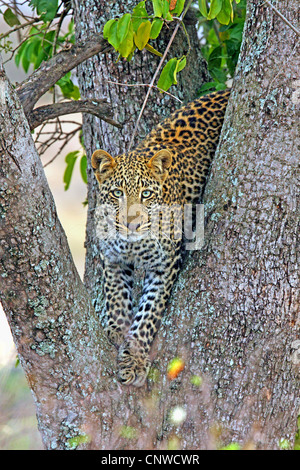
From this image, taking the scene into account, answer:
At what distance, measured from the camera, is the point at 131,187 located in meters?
4.73

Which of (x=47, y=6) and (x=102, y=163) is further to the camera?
(x=47, y=6)

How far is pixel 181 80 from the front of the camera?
18.3ft

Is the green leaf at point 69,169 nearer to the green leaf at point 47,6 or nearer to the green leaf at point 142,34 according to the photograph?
the green leaf at point 47,6

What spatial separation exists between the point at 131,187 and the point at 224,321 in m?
1.29

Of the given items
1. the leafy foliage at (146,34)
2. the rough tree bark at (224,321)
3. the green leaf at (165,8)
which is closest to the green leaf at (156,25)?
the leafy foliage at (146,34)

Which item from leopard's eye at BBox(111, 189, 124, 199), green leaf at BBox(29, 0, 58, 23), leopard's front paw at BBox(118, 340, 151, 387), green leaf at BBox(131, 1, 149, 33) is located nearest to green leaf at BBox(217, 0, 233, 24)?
green leaf at BBox(131, 1, 149, 33)

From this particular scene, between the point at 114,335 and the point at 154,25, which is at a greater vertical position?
the point at 154,25

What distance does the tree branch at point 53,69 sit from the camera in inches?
162

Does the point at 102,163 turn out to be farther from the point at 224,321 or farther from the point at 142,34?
the point at 224,321

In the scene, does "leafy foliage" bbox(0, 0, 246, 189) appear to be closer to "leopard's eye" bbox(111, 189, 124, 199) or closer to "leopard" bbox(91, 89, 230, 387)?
"leopard" bbox(91, 89, 230, 387)

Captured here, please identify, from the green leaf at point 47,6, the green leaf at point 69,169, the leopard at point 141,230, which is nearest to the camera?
the leopard at point 141,230

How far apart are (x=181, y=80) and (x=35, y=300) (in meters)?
2.79

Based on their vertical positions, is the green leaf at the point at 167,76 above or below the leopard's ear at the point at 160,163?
above

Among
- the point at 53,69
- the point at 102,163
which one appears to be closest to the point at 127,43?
the point at 53,69
